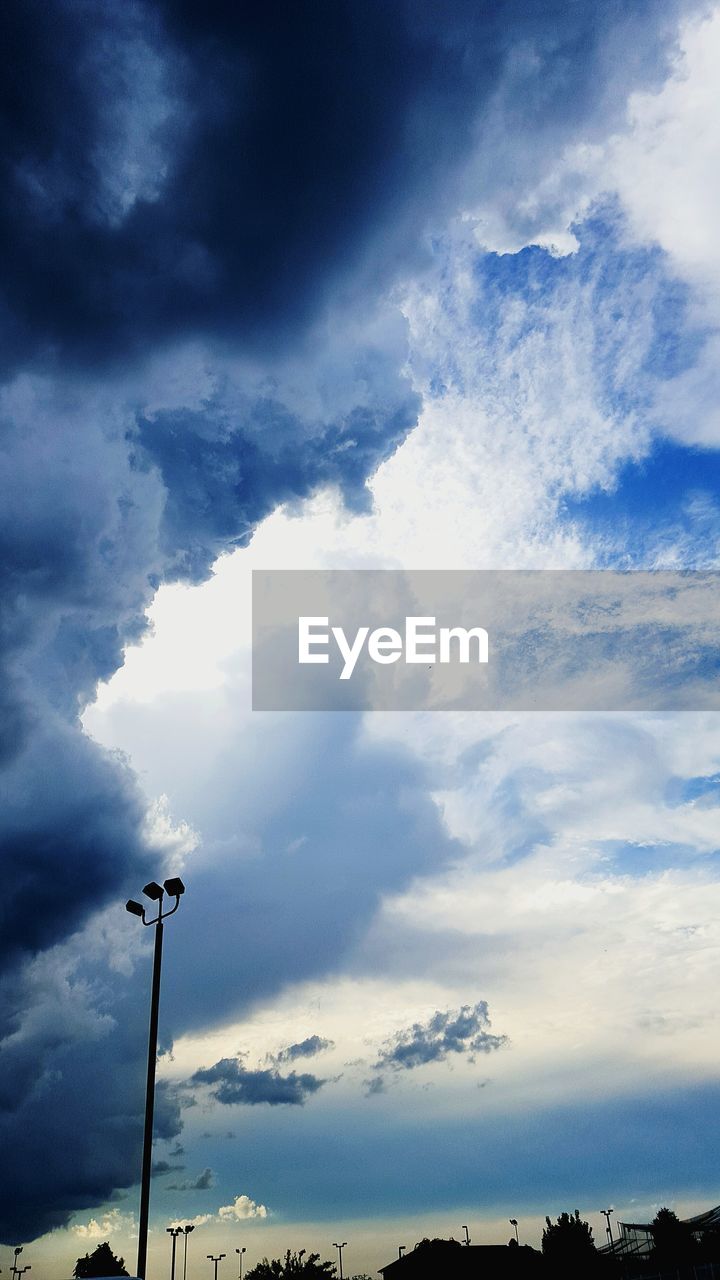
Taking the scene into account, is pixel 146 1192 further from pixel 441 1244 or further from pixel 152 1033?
pixel 441 1244

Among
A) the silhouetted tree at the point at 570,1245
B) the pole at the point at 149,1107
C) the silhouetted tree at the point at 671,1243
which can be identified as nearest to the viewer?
the pole at the point at 149,1107

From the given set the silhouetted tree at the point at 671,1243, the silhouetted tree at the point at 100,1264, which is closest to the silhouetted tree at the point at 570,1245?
the silhouetted tree at the point at 671,1243

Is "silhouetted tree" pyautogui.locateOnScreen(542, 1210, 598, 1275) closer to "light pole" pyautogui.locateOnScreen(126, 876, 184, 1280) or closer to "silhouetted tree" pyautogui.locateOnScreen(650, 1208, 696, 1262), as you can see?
"silhouetted tree" pyautogui.locateOnScreen(650, 1208, 696, 1262)

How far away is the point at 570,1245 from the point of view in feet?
245

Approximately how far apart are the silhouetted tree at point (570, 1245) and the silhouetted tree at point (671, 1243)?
25.2 feet

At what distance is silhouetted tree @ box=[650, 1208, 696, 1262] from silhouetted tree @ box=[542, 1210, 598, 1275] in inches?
302

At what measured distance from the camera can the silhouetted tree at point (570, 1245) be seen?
2803 inches

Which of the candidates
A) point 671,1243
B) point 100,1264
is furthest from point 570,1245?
point 100,1264

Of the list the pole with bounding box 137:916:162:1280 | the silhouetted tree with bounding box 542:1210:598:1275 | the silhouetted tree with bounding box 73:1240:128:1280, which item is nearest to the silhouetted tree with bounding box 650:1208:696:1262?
the silhouetted tree with bounding box 542:1210:598:1275

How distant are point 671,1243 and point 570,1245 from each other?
1089 cm

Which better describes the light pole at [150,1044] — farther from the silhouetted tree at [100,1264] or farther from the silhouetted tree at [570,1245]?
the silhouetted tree at [100,1264]

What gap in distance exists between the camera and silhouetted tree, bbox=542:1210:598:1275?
71.2 metres

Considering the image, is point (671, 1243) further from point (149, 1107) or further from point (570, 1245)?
point (149, 1107)

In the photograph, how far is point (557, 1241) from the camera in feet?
249
